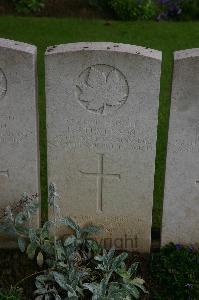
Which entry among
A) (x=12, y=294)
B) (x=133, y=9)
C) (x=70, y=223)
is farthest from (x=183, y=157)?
(x=133, y=9)

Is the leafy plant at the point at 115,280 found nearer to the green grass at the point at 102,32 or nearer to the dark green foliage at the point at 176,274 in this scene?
the dark green foliage at the point at 176,274

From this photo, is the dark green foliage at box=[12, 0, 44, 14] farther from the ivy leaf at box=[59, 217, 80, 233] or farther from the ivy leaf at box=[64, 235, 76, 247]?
the ivy leaf at box=[64, 235, 76, 247]

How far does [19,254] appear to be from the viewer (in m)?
5.23

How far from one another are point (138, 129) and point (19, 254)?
4.76 feet

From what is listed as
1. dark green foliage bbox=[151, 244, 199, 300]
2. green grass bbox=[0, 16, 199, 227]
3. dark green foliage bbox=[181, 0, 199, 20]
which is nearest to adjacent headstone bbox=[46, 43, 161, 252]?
dark green foliage bbox=[151, 244, 199, 300]

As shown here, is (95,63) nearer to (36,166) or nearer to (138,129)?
(138,129)

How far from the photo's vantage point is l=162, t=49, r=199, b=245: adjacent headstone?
4578 millimetres

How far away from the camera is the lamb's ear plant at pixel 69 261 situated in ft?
15.4

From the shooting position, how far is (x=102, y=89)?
4656 mm

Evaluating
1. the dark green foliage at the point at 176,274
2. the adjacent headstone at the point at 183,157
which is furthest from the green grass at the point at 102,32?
the dark green foliage at the point at 176,274

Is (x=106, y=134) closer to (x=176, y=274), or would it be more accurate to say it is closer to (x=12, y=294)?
(x=176, y=274)

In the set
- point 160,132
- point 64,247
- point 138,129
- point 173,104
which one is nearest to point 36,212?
point 64,247

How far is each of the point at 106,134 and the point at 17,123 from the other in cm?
68

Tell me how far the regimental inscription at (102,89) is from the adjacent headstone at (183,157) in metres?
0.39
